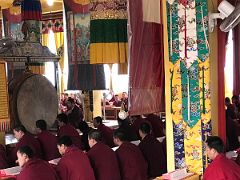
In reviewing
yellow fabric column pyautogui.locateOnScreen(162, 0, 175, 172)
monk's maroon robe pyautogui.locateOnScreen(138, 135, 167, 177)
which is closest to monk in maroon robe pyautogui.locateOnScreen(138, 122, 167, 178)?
monk's maroon robe pyautogui.locateOnScreen(138, 135, 167, 177)

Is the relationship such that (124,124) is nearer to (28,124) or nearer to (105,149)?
(28,124)

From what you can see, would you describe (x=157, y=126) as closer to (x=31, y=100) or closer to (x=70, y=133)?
(x=70, y=133)

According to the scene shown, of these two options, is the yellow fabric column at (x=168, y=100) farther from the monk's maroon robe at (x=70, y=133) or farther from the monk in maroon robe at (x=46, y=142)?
the monk's maroon robe at (x=70, y=133)

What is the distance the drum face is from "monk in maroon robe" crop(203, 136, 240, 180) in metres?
3.64

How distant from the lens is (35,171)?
4121 millimetres

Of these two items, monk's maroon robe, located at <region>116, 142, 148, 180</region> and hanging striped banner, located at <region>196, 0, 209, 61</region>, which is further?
monk's maroon robe, located at <region>116, 142, 148, 180</region>

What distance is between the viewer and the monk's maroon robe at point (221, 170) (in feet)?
12.1

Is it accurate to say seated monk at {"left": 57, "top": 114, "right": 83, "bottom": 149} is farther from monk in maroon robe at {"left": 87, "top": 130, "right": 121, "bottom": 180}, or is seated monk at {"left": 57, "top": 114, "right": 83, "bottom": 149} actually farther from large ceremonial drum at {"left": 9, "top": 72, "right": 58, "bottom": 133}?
monk in maroon robe at {"left": 87, "top": 130, "right": 121, "bottom": 180}

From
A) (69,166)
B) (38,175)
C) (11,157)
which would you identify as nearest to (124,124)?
(11,157)

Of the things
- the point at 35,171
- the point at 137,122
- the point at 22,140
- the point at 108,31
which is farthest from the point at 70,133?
the point at 35,171

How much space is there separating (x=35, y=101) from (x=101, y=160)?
249 cm

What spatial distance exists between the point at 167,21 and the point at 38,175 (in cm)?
191

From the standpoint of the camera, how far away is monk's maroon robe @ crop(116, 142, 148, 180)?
5.12 meters

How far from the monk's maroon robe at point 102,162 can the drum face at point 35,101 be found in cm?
209
